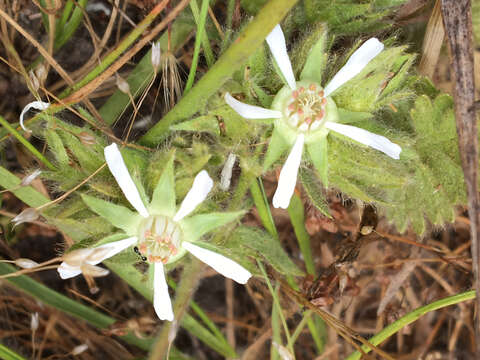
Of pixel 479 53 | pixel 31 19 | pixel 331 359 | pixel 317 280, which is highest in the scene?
pixel 479 53

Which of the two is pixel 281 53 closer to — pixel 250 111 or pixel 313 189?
pixel 250 111

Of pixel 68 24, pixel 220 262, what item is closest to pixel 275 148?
pixel 220 262

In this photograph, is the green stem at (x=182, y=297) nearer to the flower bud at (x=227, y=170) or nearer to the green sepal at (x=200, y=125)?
the flower bud at (x=227, y=170)

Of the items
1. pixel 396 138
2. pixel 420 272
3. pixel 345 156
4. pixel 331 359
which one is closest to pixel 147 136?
pixel 345 156

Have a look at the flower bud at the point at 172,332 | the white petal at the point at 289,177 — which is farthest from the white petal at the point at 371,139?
the flower bud at the point at 172,332

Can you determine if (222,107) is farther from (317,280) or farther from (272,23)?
(317,280)

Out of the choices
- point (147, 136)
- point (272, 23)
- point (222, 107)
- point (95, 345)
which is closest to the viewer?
point (272, 23)
